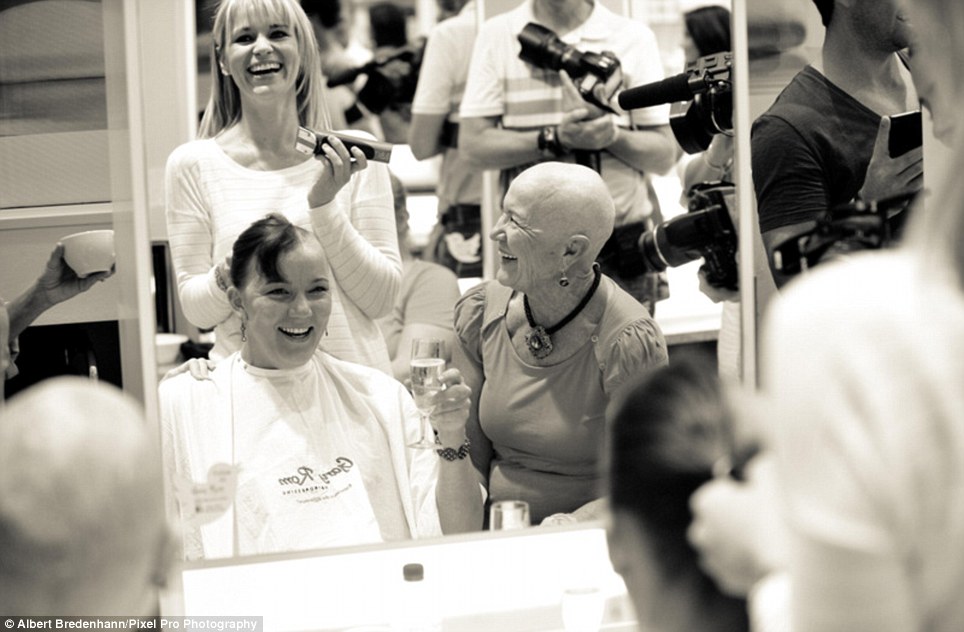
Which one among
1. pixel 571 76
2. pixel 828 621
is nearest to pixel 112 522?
pixel 828 621

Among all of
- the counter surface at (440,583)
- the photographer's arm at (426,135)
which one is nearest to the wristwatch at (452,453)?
the counter surface at (440,583)

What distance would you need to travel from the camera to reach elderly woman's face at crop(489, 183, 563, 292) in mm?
2094

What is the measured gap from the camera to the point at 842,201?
197 centimetres

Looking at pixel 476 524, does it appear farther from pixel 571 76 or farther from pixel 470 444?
pixel 571 76

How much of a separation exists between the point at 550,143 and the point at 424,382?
0.63m

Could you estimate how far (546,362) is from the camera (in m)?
2.10

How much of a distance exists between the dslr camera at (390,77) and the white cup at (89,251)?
1188 mm

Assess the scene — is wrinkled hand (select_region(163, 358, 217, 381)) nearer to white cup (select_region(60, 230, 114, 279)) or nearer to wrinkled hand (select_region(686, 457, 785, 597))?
white cup (select_region(60, 230, 114, 279))

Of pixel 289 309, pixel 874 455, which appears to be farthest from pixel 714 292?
pixel 874 455

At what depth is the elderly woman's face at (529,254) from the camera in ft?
6.87

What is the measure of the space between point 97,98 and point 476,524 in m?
0.89

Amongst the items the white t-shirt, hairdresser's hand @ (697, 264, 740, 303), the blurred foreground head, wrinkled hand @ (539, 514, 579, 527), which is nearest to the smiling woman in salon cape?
wrinkled hand @ (539, 514, 579, 527)

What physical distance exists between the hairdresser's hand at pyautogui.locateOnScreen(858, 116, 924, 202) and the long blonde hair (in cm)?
89

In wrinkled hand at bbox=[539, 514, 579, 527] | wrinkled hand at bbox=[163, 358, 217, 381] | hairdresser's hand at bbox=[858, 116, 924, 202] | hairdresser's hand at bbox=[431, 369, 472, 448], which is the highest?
hairdresser's hand at bbox=[858, 116, 924, 202]
